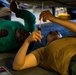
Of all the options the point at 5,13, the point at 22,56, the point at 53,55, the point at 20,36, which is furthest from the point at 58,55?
the point at 5,13

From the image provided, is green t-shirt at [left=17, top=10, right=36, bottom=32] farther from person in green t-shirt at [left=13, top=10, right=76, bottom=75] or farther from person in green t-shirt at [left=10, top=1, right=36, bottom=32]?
person in green t-shirt at [left=13, top=10, right=76, bottom=75]

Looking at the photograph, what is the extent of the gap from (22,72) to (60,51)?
8.9 inches

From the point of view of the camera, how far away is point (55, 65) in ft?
3.33

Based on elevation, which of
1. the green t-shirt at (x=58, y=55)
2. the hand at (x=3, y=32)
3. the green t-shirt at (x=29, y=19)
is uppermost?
the green t-shirt at (x=29, y=19)

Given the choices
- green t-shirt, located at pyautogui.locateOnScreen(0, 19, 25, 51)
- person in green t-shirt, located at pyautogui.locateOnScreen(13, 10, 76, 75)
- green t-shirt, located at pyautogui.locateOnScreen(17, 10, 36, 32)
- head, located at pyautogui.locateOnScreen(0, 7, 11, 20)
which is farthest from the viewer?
head, located at pyautogui.locateOnScreen(0, 7, 11, 20)

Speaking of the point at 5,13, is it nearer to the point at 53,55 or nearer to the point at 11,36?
the point at 11,36

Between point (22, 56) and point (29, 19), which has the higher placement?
point (29, 19)

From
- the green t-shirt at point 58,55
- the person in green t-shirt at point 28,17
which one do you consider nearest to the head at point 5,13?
the person in green t-shirt at point 28,17

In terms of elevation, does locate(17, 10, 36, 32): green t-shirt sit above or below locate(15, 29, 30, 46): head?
above

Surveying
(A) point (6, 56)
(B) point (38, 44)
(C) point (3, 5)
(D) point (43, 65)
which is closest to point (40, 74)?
(D) point (43, 65)

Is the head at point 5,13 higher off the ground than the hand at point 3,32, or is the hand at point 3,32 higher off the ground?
the head at point 5,13

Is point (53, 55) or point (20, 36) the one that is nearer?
point (53, 55)

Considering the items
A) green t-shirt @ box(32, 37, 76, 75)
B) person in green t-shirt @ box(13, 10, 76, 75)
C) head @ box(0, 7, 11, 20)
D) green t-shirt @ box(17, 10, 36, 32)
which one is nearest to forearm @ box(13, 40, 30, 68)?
person in green t-shirt @ box(13, 10, 76, 75)

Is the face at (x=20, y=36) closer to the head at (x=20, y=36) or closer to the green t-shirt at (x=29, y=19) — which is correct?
the head at (x=20, y=36)
